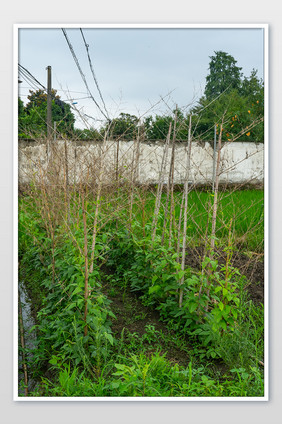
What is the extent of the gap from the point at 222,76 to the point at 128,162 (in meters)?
2.17

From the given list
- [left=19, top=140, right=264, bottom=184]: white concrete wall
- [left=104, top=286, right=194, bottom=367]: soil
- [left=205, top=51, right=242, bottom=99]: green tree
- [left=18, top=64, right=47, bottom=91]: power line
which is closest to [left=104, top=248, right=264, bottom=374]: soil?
[left=104, top=286, right=194, bottom=367]: soil

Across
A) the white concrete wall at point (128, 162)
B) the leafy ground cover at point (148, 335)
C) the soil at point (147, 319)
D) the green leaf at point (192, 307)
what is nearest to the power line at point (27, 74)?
the white concrete wall at point (128, 162)

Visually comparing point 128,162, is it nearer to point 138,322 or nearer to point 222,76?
point 222,76

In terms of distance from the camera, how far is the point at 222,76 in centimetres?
337

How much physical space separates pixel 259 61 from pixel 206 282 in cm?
162

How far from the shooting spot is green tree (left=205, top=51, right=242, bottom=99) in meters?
→ 3.13

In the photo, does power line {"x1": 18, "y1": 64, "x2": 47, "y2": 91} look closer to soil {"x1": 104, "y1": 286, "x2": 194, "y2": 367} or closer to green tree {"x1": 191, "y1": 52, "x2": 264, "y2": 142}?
green tree {"x1": 191, "y1": 52, "x2": 264, "y2": 142}

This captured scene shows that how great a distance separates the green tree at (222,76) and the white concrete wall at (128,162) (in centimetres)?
47

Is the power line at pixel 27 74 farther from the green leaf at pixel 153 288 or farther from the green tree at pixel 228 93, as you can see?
the green leaf at pixel 153 288

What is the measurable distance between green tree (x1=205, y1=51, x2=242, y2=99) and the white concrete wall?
1.53 feet

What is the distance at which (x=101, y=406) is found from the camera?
2.25 meters
